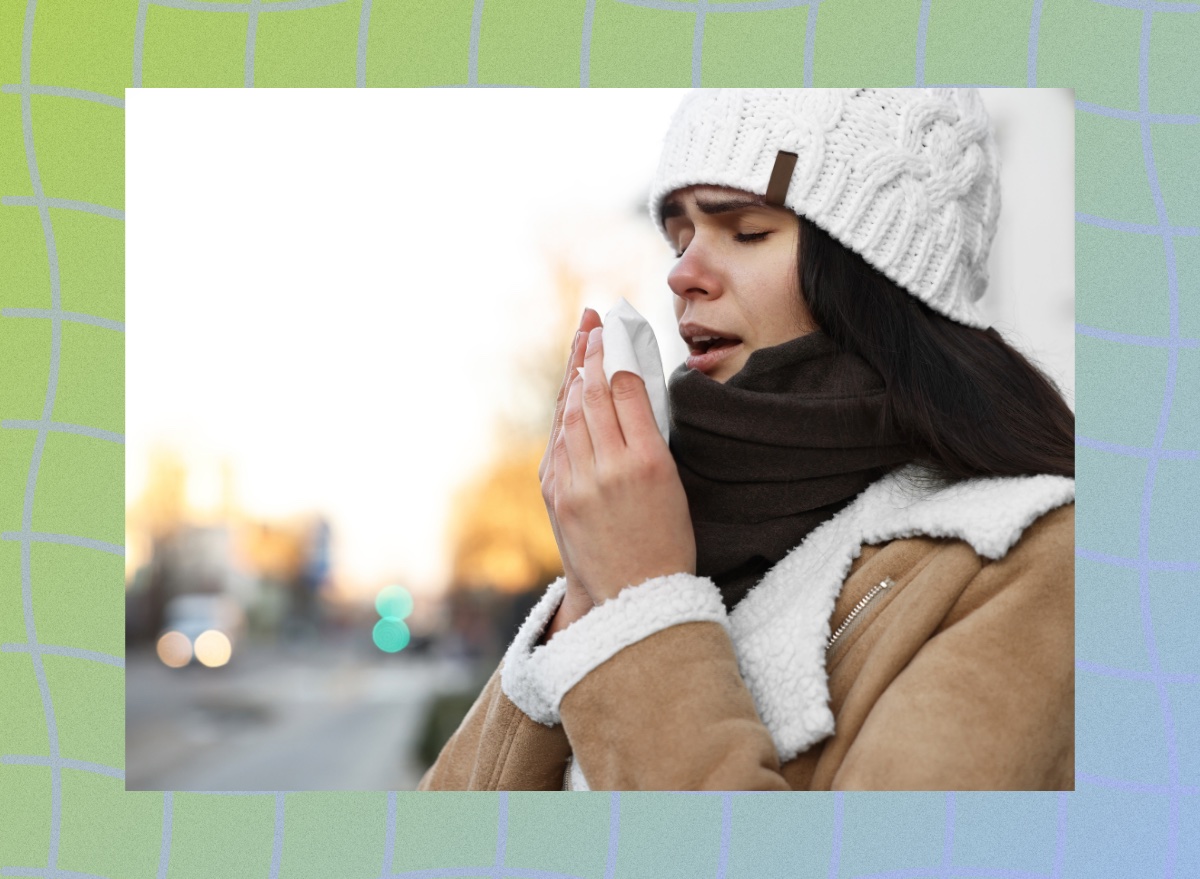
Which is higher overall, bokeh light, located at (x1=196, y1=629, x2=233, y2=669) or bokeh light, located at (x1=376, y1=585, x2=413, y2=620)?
bokeh light, located at (x1=376, y1=585, x2=413, y2=620)

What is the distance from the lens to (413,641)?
5.73 ft

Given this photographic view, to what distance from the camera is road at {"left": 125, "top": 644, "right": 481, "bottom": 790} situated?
1690 mm

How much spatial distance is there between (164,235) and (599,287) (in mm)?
683

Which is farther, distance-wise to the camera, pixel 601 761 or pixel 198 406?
pixel 198 406

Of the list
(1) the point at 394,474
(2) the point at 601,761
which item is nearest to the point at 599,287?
(1) the point at 394,474

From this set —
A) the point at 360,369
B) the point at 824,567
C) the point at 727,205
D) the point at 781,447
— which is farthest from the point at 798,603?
the point at 360,369

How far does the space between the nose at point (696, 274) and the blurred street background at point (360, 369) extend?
8.4 inches

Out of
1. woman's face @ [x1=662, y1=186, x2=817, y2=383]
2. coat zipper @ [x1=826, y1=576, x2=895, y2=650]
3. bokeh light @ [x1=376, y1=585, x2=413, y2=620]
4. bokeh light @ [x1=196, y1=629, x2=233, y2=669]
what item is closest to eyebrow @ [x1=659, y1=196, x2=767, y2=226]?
woman's face @ [x1=662, y1=186, x2=817, y2=383]

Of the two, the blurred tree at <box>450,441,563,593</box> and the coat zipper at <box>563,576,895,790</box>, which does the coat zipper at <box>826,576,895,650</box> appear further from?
the blurred tree at <box>450,441,563,593</box>

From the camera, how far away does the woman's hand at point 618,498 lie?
4.37ft

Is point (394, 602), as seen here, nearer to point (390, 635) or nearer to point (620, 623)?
point (390, 635)

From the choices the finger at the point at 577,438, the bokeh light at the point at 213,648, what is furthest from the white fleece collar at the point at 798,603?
the bokeh light at the point at 213,648
